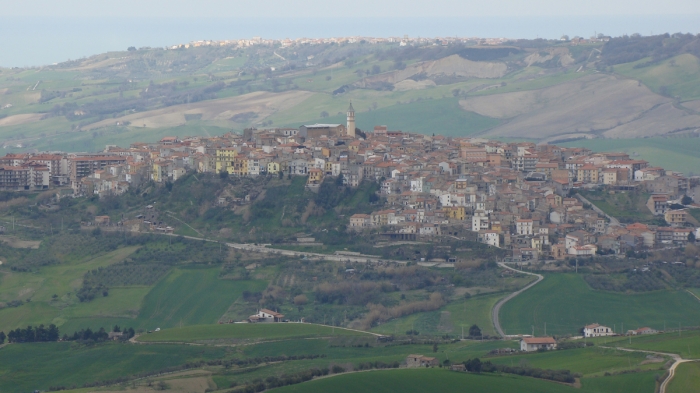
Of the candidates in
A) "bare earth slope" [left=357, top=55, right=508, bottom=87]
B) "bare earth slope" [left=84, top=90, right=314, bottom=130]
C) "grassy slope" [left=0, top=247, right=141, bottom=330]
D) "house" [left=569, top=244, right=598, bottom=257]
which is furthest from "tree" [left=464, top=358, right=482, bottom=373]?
"bare earth slope" [left=357, top=55, right=508, bottom=87]

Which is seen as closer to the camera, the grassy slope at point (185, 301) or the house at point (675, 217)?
the grassy slope at point (185, 301)

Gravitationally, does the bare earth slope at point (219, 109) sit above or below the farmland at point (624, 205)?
below

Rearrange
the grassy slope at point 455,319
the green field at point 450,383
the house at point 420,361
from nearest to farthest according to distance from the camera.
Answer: the green field at point 450,383
the house at point 420,361
the grassy slope at point 455,319

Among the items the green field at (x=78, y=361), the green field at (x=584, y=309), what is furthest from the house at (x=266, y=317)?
the green field at (x=584, y=309)

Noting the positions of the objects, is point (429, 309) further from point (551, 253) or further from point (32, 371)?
point (32, 371)

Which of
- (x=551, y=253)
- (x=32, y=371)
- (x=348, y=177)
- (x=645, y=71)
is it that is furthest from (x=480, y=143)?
(x=645, y=71)

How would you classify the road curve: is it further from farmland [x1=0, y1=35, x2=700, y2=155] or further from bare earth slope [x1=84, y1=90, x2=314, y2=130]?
bare earth slope [x1=84, y1=90, x2=314, y2=130]

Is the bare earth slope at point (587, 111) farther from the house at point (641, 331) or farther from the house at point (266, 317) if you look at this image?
the house at point (641, 331)

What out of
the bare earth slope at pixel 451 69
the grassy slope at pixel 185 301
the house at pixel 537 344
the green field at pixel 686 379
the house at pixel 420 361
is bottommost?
the grassy slope at pixel 185 301

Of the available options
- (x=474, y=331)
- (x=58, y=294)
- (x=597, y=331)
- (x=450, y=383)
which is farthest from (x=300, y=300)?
(x=450, y=383)
